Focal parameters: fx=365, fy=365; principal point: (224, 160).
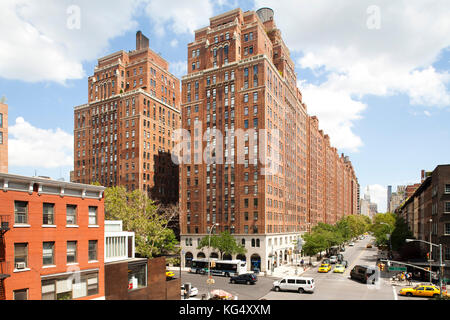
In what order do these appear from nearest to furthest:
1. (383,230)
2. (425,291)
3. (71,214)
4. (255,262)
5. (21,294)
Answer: (21,294), (71,214), (425,291), (255,262), (383,230)

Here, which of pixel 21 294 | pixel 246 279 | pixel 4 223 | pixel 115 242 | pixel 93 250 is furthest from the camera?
pixel 246 279

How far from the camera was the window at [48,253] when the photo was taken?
27.4 metres

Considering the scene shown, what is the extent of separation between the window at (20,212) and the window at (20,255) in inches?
65.8

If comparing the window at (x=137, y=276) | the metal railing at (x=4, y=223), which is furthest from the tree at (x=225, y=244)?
the metal railing at (x=4, y=223)

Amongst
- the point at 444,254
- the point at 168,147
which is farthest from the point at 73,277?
the point at 168,147

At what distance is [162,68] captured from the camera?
119938 mm

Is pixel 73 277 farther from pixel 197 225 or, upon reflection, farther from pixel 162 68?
pixel 162 68

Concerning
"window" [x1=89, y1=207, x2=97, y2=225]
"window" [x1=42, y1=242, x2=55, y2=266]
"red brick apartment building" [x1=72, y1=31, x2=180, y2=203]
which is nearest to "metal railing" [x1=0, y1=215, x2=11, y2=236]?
"window" [x1=42, y1=242, x2=55, y2=266]

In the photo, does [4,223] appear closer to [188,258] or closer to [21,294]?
[21,294]

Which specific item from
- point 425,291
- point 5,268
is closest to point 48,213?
point 5,268

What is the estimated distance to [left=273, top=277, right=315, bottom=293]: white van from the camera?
1922 inches

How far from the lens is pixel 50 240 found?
27766 mm

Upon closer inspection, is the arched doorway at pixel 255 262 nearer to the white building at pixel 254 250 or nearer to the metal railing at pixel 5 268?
the white building at pixel 254 250

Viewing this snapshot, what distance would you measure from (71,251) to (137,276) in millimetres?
9471
